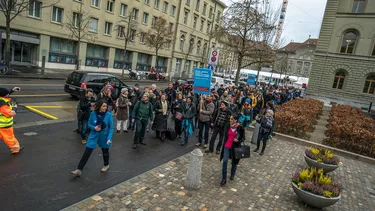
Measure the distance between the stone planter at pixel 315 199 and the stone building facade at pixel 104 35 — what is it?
81.0ft

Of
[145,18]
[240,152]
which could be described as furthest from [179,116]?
[145,18]

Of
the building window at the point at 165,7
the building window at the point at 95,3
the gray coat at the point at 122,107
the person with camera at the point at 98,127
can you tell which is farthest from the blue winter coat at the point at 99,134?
the building window at the point at 165,7

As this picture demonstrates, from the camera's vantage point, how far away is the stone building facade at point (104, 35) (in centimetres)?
2691

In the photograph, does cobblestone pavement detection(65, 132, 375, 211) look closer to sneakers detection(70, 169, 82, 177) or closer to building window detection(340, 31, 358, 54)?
sneakers detection(70, 169, 82, 177)

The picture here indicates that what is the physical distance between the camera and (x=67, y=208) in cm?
433

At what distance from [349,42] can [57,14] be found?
35.4 m

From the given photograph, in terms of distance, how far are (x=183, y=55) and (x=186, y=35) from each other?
13.3ft

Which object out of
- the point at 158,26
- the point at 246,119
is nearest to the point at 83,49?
the point at 158,26

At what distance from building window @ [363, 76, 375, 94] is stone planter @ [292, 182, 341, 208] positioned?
31.5 metres

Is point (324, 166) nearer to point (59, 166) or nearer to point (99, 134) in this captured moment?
point (99, 134)

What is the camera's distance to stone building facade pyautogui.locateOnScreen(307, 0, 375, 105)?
1169 inches

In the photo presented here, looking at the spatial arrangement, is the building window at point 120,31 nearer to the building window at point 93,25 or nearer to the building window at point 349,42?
the building window at point 93,25

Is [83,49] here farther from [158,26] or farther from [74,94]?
[74,94]

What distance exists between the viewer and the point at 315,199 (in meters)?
5.22
